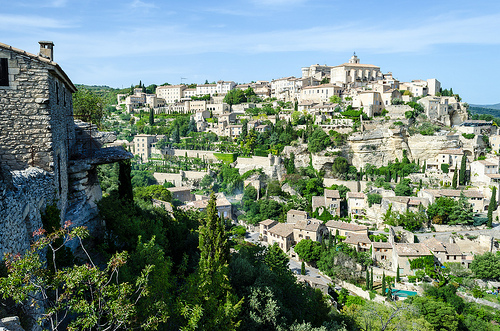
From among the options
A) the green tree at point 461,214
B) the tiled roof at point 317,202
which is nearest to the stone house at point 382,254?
the green tree at point 461,214

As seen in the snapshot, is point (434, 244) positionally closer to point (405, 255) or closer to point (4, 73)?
point (405, 255)

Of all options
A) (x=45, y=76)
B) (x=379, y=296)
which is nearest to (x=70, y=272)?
(x=45, y=76)

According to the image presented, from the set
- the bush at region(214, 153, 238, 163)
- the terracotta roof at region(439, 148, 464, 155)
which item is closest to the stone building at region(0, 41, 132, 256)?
the terracotta roof at region(439, 148, 464, 155)

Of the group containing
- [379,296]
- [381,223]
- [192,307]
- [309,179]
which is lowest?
[379,296]

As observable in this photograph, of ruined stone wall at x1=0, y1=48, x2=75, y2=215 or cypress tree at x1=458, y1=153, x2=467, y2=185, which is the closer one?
ruined stone wall at x1=0, y1=48, x2=75, y2=215

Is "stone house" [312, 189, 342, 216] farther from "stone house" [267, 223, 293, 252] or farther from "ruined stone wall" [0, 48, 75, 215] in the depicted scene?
"ruined stone wall" [0, 48, 75, 215]

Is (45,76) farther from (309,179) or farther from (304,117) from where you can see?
(304,117)

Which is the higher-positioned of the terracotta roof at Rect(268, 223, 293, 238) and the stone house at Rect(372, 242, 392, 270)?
the terracotta roof at Rect(268, 223, 293, 238)
